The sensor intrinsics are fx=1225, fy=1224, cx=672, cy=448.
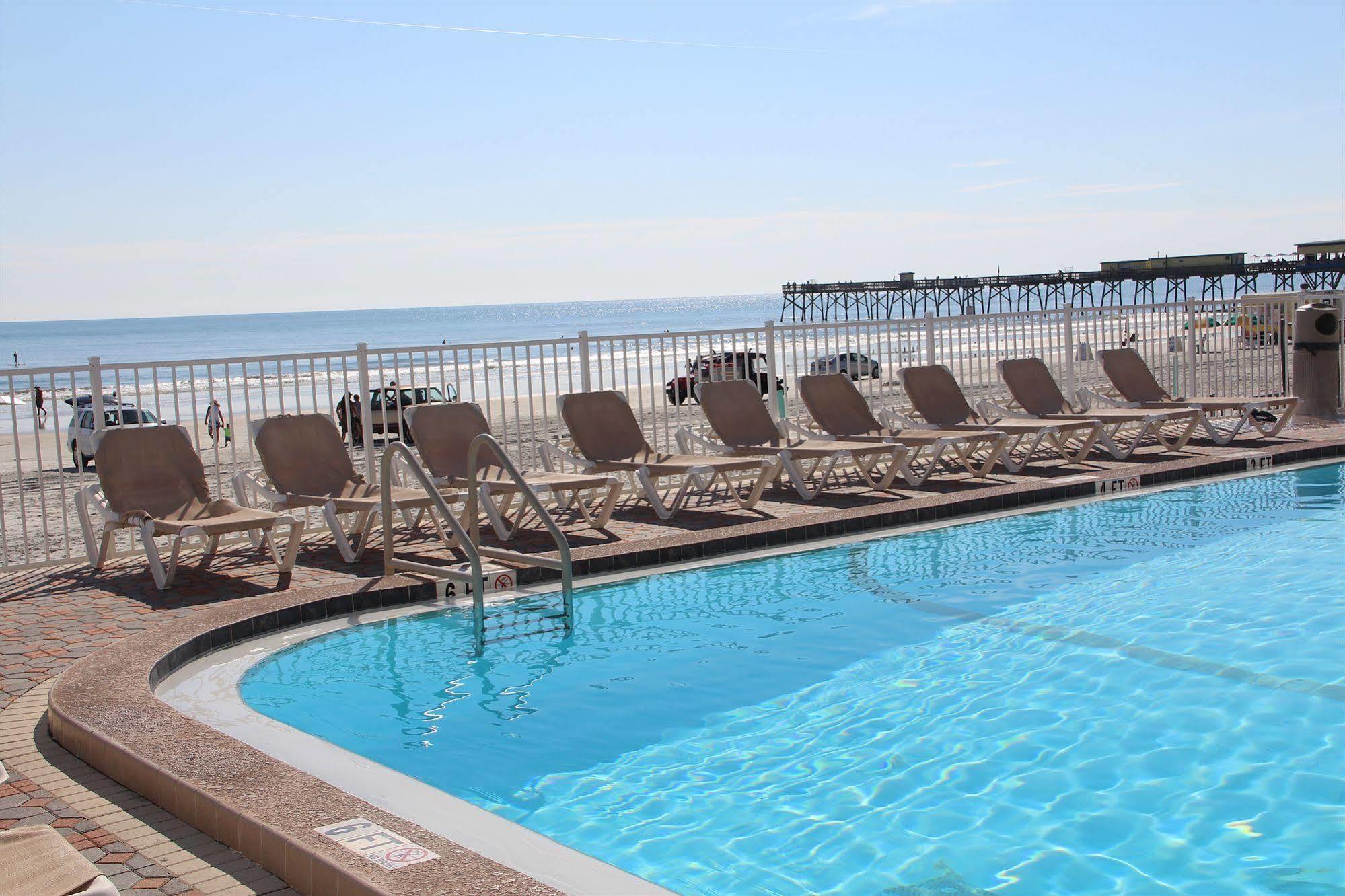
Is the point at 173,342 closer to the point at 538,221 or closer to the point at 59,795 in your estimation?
the point at 538,221

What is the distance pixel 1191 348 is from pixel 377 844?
12.1 metres

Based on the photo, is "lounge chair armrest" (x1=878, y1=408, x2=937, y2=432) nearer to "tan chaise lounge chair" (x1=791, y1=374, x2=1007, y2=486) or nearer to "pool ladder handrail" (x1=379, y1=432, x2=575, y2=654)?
"tan chaise lounge chair" (x1=791, y1=374, x2=1007, y2=486)

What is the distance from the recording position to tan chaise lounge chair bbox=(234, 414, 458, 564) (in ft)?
23.6

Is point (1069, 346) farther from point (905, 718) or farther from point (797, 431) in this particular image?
point (905, 718)

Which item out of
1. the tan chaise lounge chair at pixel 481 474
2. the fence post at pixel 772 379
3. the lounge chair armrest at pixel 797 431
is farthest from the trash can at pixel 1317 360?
the tan chaise lounge chair at pixel 481 474

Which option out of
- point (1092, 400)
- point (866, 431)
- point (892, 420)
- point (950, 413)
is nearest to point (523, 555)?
point (866, 431)

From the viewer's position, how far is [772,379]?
10094 mm

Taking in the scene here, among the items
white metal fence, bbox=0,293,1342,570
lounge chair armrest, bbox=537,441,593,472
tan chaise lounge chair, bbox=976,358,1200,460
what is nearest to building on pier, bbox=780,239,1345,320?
white metal fence, bbox=0,293,1342,570

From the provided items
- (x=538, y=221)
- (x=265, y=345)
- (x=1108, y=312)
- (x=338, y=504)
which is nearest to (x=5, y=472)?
(x=338, y=504)

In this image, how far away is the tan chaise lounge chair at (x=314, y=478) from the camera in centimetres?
720

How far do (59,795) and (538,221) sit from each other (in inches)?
2850

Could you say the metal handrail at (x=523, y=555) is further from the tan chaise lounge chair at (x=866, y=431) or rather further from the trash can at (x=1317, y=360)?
the trash can at (x=1317, y=360)

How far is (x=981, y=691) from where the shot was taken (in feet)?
16.1

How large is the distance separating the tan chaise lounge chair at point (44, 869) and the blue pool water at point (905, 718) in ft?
5.43
